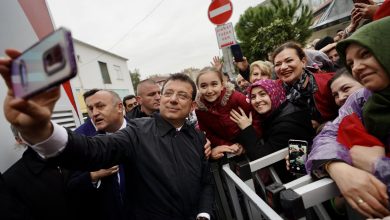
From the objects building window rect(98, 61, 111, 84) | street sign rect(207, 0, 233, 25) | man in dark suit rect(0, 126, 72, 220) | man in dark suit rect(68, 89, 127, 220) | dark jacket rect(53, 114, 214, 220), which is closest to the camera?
dark jacket rect(53, 114, 214, 220)

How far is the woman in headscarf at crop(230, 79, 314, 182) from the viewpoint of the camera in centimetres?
201

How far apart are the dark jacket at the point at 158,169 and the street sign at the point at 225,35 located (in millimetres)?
3281

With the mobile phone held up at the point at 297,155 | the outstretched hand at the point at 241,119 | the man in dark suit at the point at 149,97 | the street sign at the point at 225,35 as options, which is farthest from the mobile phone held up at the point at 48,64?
the street sign at the point at 225,35

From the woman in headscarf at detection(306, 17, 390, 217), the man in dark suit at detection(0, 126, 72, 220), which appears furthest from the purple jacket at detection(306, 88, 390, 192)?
the man in dark suit at detection(0, 126, 72, 220)

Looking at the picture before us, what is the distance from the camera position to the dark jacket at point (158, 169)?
158 cm

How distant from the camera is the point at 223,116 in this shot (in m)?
2.39

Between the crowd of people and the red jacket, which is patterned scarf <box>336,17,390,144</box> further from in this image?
the red jacket

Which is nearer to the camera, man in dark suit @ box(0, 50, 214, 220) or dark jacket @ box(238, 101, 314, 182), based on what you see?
man in dark suit @ box(0, 50, 214, 220)

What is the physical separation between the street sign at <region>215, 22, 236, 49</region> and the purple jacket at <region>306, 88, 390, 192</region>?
330 cm

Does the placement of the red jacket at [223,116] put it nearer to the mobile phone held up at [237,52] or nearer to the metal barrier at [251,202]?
the metal barrier at [251,202]

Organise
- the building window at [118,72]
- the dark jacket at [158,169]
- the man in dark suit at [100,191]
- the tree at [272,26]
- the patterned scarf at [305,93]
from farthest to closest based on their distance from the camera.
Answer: the building window at [118,72] → the tree at [272,26] → the patterned scarf at [305,93] → the man in dark suit at [100,191] → the dark jacket at [158,169]

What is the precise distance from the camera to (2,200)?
5.17ft

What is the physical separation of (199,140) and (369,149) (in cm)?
110

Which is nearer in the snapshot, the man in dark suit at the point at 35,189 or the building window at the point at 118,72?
the man in dark suit at the point at 35,189
